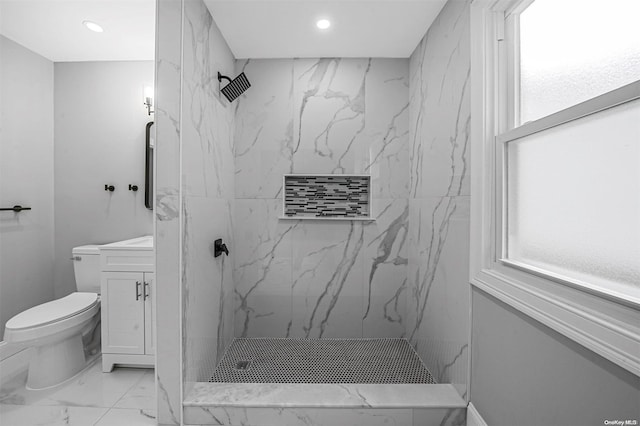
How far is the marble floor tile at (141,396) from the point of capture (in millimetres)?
1602

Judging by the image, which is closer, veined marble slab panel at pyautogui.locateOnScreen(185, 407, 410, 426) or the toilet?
veined marble slab panel at pyautogui.locateOnScreen(185, 407, 410, 426)

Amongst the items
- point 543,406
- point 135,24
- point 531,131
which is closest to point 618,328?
point 543,406

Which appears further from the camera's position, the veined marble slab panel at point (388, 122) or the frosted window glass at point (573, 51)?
the veined marble slab panel at point (388, 122)

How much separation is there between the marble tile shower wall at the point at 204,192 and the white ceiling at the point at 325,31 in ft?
0.57

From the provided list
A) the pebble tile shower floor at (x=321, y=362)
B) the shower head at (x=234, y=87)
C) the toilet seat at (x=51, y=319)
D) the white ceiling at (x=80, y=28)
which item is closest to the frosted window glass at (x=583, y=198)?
the pebble tile shower floor at (x=321, y=362)

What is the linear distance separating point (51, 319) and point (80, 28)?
1972 mm

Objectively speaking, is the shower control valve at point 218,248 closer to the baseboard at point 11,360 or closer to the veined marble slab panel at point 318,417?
the veined marble slab panel at point 318,417

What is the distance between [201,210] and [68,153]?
1.75m

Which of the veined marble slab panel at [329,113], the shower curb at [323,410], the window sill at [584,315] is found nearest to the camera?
the window sill at [584,315]

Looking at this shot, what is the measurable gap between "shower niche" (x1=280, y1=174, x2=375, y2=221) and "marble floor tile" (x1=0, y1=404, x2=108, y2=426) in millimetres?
1644

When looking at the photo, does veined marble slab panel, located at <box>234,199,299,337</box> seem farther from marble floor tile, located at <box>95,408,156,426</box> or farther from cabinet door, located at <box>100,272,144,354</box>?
marble floor tile, located at <box>95,408,156,426</box>

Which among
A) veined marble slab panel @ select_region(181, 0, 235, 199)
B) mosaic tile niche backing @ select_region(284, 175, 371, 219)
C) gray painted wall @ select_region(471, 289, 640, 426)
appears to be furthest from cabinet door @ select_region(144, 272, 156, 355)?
gray painted wall @ select_region(471, 289, 640, 426)

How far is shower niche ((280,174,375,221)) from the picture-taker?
2.25 meters

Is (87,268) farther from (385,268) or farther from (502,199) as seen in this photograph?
(502,199)
